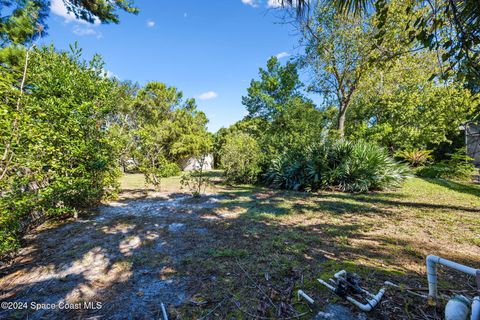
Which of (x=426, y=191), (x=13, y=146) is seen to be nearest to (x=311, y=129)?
(x=426, y=191)

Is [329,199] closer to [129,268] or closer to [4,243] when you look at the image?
[129,268]

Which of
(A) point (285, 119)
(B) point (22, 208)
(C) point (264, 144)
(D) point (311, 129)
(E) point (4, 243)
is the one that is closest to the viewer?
(E) point (4, 243)

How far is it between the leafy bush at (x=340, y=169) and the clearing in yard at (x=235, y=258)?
79.6 inches

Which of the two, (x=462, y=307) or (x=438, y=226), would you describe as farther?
(x=438, y=226)

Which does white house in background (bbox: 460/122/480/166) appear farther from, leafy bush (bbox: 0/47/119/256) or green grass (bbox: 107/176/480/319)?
leafy bush (bbox: 0/47/119/256)

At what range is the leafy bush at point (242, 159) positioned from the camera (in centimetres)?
892

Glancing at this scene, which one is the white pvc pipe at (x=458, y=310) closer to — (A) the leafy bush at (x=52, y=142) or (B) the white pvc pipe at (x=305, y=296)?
(B) the white pvc pipe at (x=305, y=296)

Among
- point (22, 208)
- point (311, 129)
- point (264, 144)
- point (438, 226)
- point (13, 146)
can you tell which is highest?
point (311, 129)

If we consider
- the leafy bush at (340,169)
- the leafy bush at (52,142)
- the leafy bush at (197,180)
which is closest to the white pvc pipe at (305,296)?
the leafy bush at (52,142)

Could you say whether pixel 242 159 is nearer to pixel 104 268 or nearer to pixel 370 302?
pixel 104 268

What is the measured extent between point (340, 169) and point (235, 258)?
594cm

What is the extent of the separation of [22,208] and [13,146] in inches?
31.7

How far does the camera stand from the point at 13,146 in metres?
2.47

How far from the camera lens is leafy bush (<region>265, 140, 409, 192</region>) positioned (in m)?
6.98
